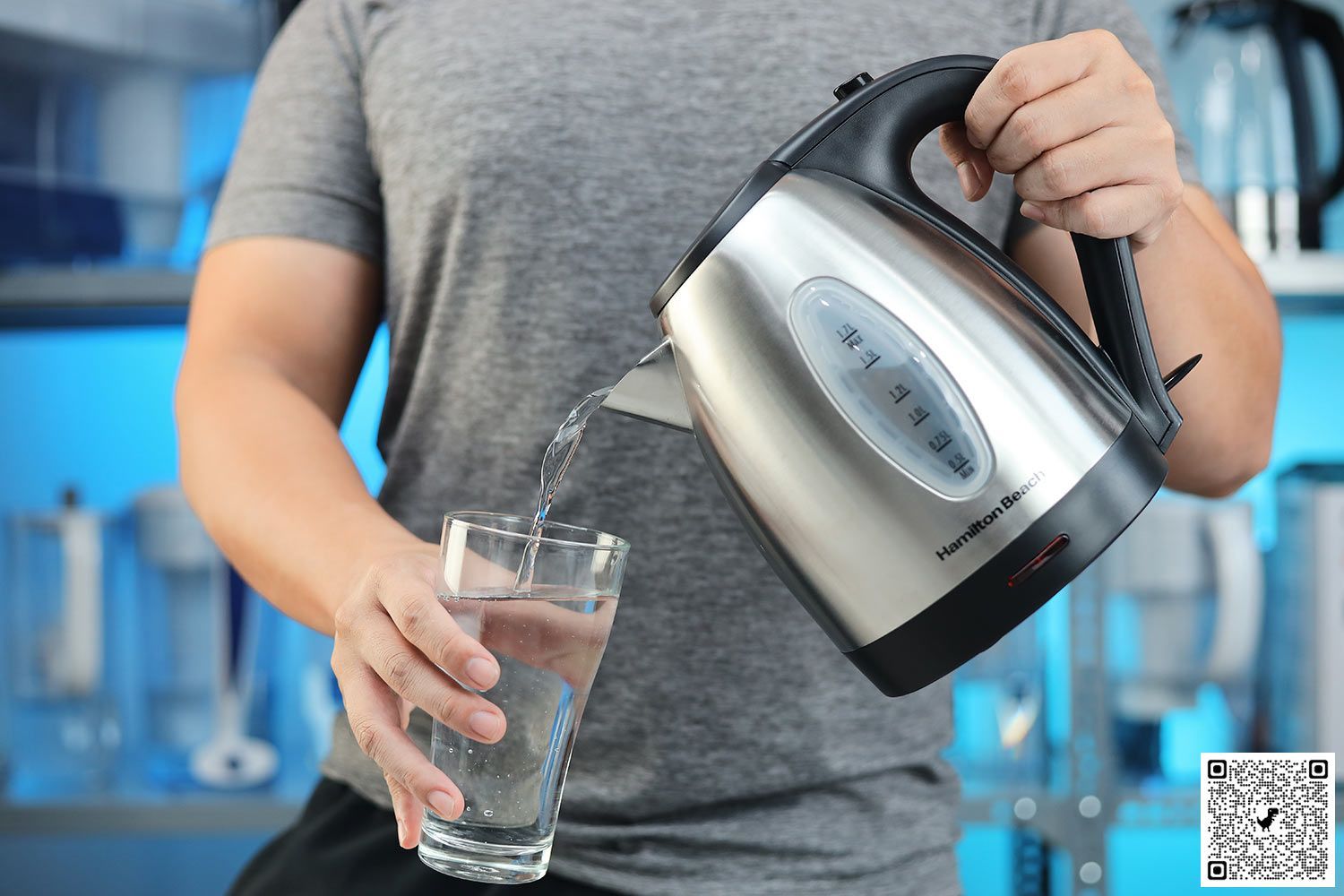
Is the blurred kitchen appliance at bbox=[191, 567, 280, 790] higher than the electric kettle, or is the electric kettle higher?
the electric kettle

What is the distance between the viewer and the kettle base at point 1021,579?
0.44 m

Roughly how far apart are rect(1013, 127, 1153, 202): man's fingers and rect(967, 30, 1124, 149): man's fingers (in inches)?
1.0

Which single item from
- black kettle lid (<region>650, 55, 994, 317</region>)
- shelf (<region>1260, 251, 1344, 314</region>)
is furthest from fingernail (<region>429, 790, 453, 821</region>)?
shelf (<region>1260, 251, 1344, 314</region>)

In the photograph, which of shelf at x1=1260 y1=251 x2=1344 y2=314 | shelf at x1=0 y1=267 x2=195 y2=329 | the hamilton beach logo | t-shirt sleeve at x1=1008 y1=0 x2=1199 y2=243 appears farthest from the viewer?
shelf at x1=0 y1=267 x2=195 y2=329

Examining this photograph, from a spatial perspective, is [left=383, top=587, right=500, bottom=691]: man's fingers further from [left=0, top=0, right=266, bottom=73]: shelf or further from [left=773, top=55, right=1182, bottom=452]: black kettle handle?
[left=0, top=0, right=266, bottom=73]: shelf

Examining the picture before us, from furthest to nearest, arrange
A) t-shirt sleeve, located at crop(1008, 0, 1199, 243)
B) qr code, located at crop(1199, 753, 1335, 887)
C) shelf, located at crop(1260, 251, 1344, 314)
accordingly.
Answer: shelf, located at crop(1260, 251, 1344, 314), t-shirt sleeve, located at crop(1008, 0, 1199, 243), qr code, located at crop(1199, 753, 1335, 887)

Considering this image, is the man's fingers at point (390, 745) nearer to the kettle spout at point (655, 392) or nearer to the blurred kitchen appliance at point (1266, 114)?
the kettle spout at point (655, 392)

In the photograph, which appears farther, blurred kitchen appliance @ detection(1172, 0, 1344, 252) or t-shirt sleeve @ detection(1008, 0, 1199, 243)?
blurred kitchen appliance @ detection(1172, 0, 1344, 252)

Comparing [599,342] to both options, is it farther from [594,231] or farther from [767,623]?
[767,623]

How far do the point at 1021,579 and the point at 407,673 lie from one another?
24cm

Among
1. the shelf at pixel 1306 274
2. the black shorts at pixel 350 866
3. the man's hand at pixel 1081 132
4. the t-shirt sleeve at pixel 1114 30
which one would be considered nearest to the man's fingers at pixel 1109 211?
the man's hand at pixel 1081 132

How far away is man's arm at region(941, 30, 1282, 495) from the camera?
18.6 inches

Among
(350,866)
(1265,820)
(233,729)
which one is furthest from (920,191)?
(233,729)

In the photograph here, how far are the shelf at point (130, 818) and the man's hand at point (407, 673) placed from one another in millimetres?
952
